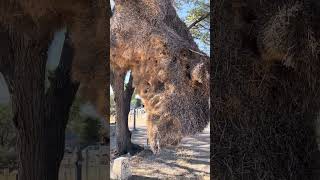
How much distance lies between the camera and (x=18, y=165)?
3393 millimetres

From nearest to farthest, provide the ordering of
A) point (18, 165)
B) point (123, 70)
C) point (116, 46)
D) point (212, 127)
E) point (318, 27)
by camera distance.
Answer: point (318, 27), point (18, 165), point (212, 127), point (116, 46), point (123, 70)

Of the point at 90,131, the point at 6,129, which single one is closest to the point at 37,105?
the point at 6,129

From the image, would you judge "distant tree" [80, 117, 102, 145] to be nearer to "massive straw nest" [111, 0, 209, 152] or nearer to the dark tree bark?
"massive straw nest" [111, 0, 209, 152]

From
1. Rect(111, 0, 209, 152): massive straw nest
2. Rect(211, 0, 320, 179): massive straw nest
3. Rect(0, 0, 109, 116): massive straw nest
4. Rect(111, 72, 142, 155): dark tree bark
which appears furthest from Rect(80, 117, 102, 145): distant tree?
Rect(111, 72, 142, 155): dark tree bark

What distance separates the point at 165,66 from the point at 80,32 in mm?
4852

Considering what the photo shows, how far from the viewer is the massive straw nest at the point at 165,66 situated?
824 cm

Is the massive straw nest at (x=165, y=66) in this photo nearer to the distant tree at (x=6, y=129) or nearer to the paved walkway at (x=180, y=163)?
the paved walkway at (x=180, y=163)

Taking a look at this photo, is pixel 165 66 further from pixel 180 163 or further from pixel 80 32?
pixel 80 32

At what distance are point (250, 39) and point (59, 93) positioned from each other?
141 centimetres

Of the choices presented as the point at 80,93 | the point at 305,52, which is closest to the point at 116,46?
the point at 80,93

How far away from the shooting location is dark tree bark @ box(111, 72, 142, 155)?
11.3 meters

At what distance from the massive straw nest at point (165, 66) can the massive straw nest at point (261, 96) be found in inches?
A: 170

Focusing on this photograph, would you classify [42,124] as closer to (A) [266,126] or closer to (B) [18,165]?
(B) [18,165]

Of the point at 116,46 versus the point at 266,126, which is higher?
the point at 116,46
